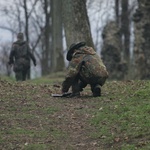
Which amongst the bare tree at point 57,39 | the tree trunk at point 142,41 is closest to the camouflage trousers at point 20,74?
the tree trunk at point 142,41

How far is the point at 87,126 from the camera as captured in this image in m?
9.07

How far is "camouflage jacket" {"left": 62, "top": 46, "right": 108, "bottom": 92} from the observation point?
11.6 metres

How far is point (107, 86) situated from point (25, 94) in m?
2.89

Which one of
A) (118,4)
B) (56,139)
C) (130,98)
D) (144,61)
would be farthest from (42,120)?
(118,4)

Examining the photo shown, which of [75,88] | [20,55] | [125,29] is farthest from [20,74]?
[125,29]

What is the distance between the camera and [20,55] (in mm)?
18719

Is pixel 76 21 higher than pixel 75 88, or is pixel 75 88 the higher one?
pixel 76 21

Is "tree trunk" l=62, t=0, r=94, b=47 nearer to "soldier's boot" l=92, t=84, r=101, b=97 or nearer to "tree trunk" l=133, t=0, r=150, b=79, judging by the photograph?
"tree trunk" l=133, t=0, r=150, b=79

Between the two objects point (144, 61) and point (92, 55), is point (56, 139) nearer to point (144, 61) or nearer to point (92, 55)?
point (92, 55)

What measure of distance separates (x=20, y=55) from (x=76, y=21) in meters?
2.99

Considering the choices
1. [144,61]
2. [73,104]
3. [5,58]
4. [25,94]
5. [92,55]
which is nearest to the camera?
[73,104]

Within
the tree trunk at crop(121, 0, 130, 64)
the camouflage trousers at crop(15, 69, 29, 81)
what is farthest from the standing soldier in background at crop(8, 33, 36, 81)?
the tree trunk at crop(121, 0, 130, 64)

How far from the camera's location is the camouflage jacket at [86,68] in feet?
38.1

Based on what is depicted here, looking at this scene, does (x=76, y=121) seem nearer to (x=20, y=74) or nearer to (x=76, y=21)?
(x=76, y=21)
